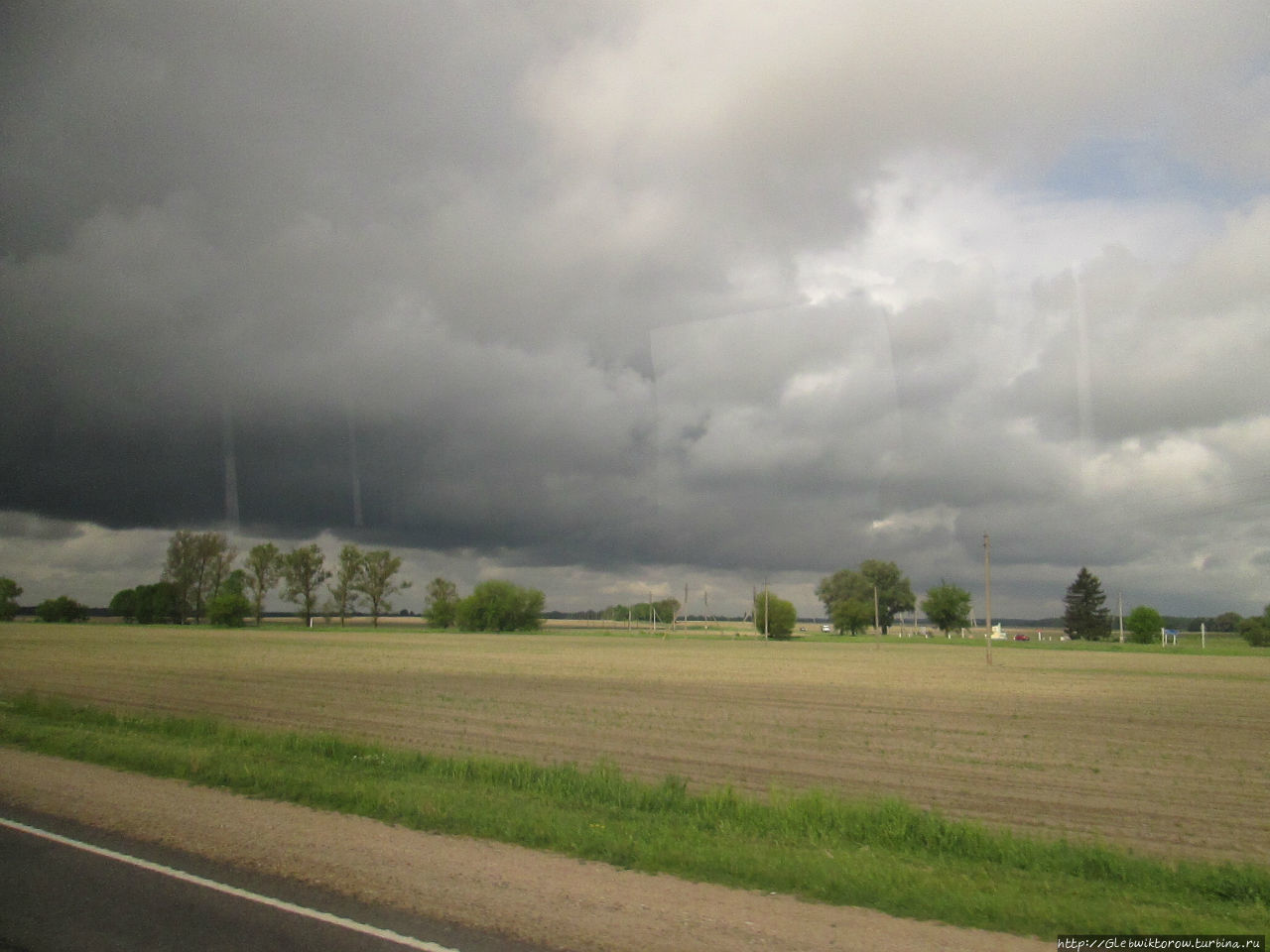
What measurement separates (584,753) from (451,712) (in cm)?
956

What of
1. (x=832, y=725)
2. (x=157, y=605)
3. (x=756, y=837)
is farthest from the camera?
(x=157, y=605)

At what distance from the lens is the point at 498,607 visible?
160 m

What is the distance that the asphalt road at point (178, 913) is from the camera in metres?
6.22

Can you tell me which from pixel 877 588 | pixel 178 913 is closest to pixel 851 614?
pixel 877 588

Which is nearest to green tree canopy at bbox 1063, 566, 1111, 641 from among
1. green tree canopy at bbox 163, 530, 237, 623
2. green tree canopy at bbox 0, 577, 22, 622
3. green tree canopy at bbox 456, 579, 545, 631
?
green tree canopy at bbox 456, 579, 545, 631

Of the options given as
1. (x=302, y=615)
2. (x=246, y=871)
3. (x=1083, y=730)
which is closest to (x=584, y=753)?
(x=246, y=871)

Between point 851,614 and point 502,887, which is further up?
point 502,887

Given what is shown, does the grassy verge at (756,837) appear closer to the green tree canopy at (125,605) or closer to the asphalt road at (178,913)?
the asphalt road at (178,913)

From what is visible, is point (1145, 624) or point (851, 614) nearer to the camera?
point (1145, 624)

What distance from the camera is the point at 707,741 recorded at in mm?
21297

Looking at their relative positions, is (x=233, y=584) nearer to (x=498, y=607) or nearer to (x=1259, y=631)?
(x=498, y=607)

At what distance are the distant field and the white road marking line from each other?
9.63 meters

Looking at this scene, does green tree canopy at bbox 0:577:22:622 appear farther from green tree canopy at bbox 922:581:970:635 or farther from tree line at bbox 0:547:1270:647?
green tree canopy at bbox 922:581:970:635

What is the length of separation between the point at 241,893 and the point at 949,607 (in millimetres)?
171244
